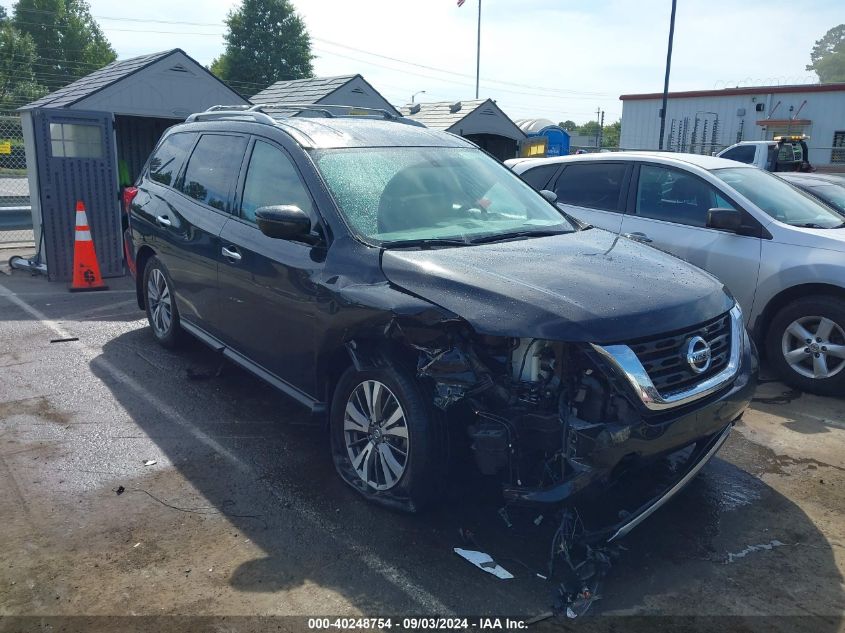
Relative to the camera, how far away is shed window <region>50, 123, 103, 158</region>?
9.52m

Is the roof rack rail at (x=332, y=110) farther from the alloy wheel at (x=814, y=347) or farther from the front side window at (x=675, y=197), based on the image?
the alloy wheel at (x=814, y=347)

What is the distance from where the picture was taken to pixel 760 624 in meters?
2.93

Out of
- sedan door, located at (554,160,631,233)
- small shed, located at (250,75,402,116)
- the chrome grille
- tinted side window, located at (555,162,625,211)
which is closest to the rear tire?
sedan door, located at (554,160,631,233)

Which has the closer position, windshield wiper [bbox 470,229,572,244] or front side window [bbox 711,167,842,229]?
windshield wiper [bbox 470,229,572,244]

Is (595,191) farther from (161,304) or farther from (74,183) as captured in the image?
(74,183)

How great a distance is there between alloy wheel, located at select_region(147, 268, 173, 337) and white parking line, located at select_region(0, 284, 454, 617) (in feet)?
1.72

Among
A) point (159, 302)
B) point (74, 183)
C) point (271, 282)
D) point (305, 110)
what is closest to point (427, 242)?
point (271, 282)

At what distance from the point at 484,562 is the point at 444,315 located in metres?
1.15

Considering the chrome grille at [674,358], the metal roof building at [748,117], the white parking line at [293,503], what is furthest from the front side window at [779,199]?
the metal roof building at [748,117]

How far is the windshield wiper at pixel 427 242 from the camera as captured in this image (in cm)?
384

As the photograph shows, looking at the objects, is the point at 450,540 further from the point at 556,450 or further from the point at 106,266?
the point at 106,266

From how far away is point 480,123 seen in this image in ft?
55.9

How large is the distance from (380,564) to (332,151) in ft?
7.93

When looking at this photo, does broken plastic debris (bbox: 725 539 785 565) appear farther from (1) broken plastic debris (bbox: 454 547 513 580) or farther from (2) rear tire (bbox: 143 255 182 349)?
(2) rear tire (bbox: 143 255 182 349)
